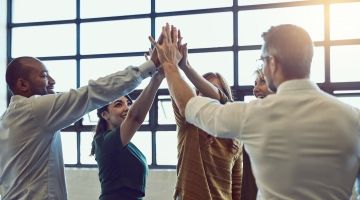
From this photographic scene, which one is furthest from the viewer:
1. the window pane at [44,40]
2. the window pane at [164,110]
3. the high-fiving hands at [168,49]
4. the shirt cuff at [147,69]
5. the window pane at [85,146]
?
the window pane at [44,40]

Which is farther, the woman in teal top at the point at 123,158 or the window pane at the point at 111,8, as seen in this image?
the window pane at the point at 111,8

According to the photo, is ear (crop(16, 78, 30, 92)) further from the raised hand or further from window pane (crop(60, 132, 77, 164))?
window pane (crop(60, 132, 77, 164))

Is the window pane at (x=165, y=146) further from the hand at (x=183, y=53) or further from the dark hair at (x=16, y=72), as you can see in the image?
the dark hair at (x=16, y=72)

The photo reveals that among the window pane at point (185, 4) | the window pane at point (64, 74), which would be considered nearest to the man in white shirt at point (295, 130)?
the window pane at point (185, 4)

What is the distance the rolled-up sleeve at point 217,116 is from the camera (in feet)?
4.15

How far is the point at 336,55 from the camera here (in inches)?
142

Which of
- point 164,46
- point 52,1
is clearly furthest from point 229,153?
point 52,1

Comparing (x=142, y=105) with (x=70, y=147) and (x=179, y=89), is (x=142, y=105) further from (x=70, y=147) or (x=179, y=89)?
(x=70, y=147)

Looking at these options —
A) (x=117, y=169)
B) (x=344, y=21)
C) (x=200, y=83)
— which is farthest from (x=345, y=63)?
(x=117, y=169)

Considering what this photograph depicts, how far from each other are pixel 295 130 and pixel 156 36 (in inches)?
116

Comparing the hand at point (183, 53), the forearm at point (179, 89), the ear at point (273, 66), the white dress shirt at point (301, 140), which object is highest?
the hand at point (183, 53)

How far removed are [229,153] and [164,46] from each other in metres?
0.66

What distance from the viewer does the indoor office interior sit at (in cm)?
359

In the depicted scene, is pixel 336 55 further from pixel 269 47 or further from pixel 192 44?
pixel 269 47
